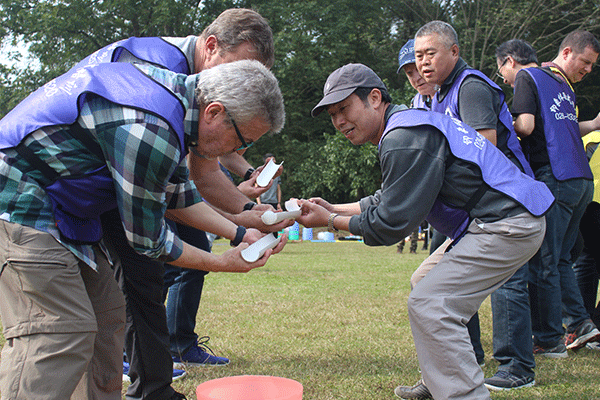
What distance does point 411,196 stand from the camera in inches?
89.6

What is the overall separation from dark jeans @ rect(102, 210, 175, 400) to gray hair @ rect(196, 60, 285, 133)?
1065 millimetres

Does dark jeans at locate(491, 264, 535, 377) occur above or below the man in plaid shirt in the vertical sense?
below

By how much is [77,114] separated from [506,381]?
264 centimetres

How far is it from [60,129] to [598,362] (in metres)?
3.70

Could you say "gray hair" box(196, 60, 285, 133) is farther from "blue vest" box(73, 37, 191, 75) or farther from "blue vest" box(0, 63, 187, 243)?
"blue vest" box(73, 37, 191, 75)

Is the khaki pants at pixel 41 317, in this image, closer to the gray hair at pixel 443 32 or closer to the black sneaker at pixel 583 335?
the gray hair at pixel 443 32

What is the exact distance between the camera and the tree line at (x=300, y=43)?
2222cm

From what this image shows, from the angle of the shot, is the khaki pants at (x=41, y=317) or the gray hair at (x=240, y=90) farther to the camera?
the gray hair at (x=240, y=90)

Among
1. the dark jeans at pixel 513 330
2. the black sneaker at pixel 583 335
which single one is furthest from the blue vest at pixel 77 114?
the black sneaker at pixel 583 335

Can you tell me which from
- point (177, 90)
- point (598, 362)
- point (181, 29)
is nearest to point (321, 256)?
point (598, 362)

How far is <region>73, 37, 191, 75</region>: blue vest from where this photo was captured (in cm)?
231

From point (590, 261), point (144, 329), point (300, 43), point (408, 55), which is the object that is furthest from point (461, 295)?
point (300, 43)

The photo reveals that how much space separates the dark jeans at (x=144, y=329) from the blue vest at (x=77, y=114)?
0.69m

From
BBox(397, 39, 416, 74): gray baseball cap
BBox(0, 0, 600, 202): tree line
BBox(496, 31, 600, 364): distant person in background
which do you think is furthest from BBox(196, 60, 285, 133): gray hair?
BBox(0, 0, 600, 202): tree line
